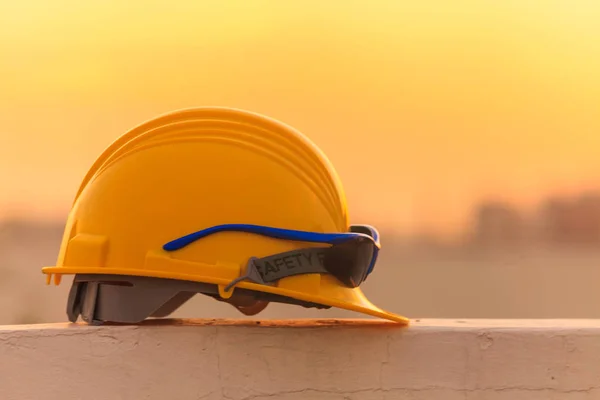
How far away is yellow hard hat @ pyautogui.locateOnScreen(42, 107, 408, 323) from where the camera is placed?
5.58 feet

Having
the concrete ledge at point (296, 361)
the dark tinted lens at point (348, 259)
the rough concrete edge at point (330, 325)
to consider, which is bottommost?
the concrete ledge at point (296, 361)

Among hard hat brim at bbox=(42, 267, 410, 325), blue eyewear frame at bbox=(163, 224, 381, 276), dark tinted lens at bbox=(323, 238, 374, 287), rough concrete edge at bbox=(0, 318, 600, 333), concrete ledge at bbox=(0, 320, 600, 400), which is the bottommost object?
concrete ledge at bbox=(0, 320, 600, 400)

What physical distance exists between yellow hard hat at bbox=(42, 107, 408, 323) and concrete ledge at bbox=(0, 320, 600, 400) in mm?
92

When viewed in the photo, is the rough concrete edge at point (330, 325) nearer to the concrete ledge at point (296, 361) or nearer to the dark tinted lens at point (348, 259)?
the concrete ledge at point (296, 361)

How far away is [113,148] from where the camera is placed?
193 centimetres

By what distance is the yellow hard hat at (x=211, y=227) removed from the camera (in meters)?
1.70

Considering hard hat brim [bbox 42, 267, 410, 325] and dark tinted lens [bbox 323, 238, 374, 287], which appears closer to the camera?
hard hat brim [bbox 42, 267, 410, 325]

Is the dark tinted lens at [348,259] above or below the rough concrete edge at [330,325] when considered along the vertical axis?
above

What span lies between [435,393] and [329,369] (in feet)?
0.97

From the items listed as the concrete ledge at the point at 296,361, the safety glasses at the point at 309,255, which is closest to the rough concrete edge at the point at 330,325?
the concrete ledge at the point at 296,361

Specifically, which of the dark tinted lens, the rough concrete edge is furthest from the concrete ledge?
the dark tinted lens

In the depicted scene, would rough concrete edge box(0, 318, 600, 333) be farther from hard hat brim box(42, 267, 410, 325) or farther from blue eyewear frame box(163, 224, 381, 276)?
blue eyewear frame box(163, 224, 381, 276)

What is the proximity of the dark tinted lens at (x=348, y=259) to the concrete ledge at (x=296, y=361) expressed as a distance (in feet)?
0.47

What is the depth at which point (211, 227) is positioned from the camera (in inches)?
67.5
